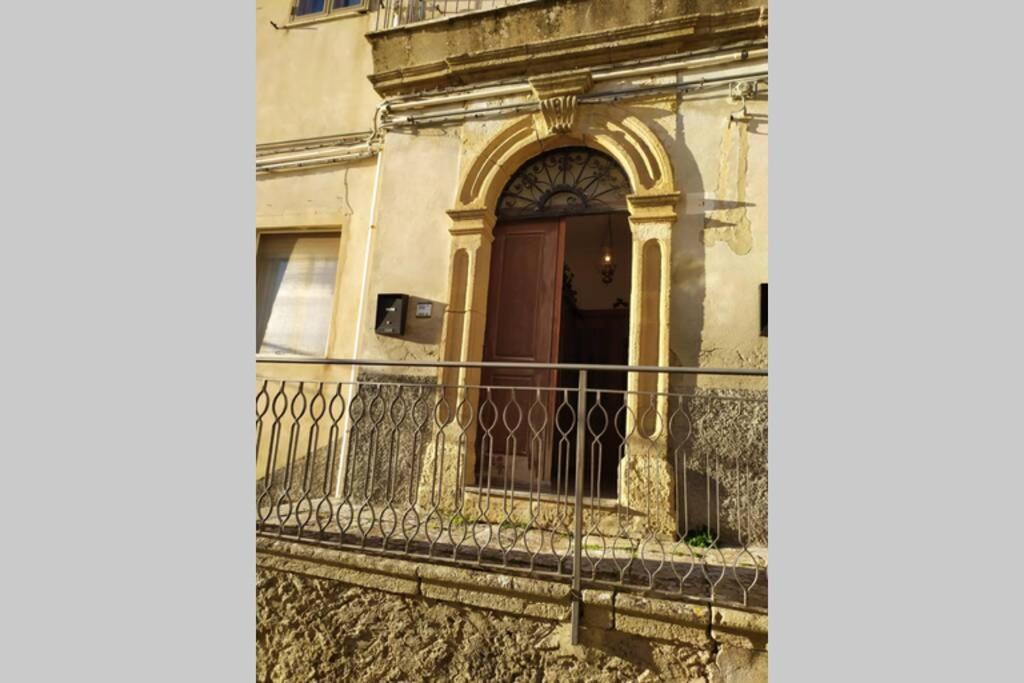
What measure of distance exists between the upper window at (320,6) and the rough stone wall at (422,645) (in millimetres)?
6349

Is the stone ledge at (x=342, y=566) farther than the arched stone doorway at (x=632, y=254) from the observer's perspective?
No

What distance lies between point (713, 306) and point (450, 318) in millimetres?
2332

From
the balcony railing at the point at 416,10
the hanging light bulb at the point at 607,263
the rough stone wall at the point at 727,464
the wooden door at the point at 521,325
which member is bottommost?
the rough stone wall at the point at 727,464

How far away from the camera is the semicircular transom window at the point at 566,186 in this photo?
4.73 m

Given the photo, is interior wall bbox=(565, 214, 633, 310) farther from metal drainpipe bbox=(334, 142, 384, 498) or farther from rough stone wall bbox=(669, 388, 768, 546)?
rough stone wall bbox=(669, 388, 768, 546)

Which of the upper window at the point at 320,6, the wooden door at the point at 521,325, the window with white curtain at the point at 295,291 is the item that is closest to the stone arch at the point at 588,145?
the wooden door at the point at 521,325

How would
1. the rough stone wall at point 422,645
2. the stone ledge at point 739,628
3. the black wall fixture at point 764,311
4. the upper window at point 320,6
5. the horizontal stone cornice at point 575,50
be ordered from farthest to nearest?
the upper window at point 320,6 → the horizontal stone cornice at point 575,50 → the black wall fixture at point 764,311 → the rough stone wall at point 422,645 → the stone ledge at point 739,628

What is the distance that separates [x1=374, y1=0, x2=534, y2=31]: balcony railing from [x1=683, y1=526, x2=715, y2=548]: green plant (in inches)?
218

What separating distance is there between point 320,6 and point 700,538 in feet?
23.9

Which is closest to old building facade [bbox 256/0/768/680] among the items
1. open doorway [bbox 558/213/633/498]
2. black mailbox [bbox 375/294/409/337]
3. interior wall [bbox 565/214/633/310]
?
black mailbox [bbox 375/294/409/337]

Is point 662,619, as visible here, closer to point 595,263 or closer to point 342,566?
point 342,566

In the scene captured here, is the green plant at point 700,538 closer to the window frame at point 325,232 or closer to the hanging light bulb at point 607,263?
the window frame at point 325,232

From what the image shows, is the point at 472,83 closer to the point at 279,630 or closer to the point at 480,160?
the point at 480,160

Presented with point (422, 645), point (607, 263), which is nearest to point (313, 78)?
point (607, 263)
